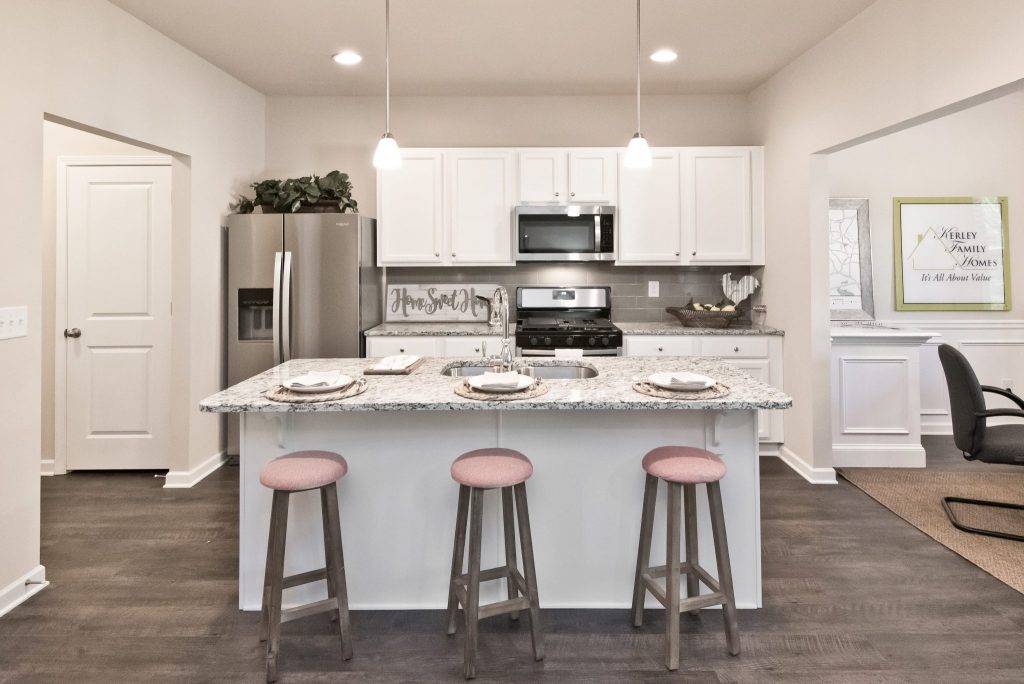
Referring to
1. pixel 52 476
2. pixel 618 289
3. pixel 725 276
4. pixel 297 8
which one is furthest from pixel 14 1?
pixel 725 276

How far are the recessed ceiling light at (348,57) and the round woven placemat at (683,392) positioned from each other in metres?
2.91

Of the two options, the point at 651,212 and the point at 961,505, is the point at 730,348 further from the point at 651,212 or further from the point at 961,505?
the point at 961,505

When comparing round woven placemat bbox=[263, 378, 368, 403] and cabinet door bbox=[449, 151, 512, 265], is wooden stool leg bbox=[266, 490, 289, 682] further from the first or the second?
cabinet door bbox=[449, 151, 512, 265]

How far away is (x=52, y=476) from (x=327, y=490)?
2.99m

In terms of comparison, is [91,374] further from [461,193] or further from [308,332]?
[461,193]

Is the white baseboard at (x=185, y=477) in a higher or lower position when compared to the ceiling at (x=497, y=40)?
lower

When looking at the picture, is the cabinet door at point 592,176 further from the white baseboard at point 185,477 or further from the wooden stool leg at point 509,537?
the white baseboard at point 185,477

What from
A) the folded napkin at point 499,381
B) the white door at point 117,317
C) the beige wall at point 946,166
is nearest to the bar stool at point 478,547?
the folded napkin at point 499,381

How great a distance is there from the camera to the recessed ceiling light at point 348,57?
377cm

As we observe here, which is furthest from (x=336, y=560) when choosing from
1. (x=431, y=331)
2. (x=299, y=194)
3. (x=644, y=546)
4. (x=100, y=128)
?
(x=299, y=194)

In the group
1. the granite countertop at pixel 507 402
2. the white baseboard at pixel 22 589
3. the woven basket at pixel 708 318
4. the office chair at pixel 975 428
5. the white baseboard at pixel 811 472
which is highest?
the woven basket at pixel 708 318

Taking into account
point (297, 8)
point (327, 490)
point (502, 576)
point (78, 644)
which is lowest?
point (78, 644)

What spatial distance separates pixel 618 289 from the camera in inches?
186

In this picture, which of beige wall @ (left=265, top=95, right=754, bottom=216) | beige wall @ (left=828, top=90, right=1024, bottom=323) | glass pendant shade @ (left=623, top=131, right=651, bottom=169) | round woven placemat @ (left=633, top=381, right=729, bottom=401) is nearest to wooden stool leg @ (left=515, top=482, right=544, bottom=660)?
round woven placemat @ (left=633, top=381, right=729, bottom=401)
